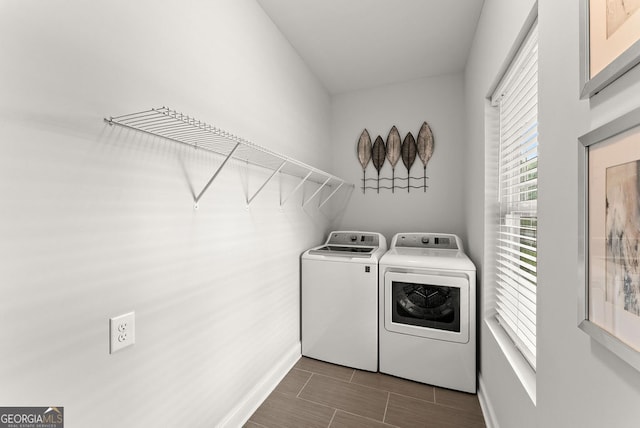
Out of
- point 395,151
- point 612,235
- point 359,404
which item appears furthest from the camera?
point 395,151

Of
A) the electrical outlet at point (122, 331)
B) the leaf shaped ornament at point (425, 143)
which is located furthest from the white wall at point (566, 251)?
the leaf shaped ornament at point (425, 143)

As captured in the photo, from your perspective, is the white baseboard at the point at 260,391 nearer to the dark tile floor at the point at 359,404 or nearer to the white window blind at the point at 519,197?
the dark tile floor at the point at 359,404

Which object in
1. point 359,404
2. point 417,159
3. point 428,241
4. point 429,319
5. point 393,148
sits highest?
point 393,148

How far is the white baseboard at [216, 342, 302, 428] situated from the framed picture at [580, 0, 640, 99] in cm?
209

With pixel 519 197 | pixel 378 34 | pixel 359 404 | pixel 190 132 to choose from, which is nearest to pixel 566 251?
pixel 519 197

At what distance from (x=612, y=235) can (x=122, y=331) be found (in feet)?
4.81

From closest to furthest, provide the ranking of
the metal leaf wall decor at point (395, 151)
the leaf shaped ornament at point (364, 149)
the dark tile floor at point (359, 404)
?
the dark tile floor at point (359, 404)
the metal leaf wall decor at point (395, 151)
the leaf shaped ornament at point (364, 149)

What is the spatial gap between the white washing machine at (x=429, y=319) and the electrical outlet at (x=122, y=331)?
1.68 metres

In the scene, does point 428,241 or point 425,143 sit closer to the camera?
point 428,241

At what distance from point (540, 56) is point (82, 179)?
5.32 ft

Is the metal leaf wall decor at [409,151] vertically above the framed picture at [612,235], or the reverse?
the metal leaf wall decor at [409,151]

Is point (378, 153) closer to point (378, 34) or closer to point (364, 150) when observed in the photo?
point (364, 150)

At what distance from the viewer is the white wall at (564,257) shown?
1.97ft

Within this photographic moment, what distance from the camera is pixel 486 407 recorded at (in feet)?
5.72
